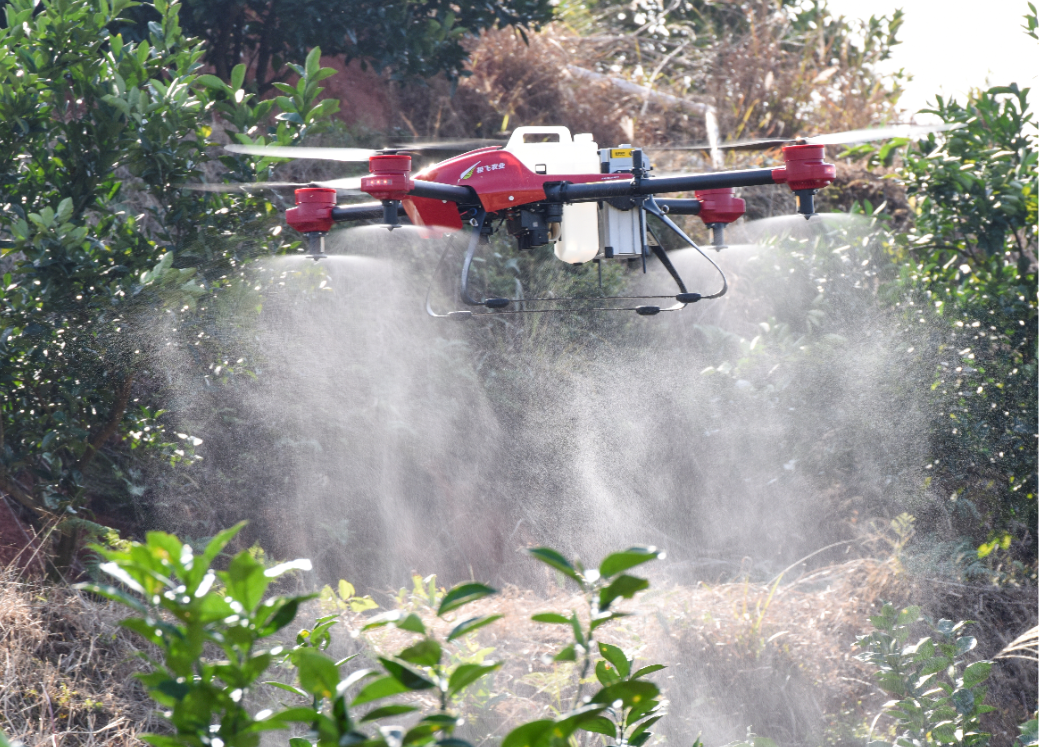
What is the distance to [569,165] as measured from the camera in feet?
10.2

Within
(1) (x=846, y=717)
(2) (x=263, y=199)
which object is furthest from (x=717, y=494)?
(2) (x=263, y=199)

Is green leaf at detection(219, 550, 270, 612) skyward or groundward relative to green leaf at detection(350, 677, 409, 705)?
skyward

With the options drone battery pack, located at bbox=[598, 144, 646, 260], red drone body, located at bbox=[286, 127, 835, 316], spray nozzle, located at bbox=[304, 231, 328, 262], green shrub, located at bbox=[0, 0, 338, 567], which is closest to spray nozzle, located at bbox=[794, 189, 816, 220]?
red drone body, located at bbox=[286, 127, 835, 316]

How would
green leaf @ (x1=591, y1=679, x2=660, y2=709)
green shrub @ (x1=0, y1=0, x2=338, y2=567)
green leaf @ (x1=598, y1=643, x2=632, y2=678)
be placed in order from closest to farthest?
green leaf @ (x1=591, y1=679, x2=660, y2=709) → green leaf @ (x1=598, y1=643, x2=632, y2=678) → green shrub @ (x1=0, y1=0, x2=338, y2=567)

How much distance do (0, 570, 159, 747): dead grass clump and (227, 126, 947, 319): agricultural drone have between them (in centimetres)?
163

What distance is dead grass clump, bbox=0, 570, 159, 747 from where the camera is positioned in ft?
9.87

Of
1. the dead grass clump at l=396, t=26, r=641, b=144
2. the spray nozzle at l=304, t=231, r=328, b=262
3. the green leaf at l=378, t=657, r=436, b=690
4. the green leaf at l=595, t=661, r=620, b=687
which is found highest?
the dead grass clump at l=396, t=26, r=641, b=144

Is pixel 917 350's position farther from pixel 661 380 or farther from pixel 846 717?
pixel 846 717

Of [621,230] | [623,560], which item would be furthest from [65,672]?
[623,560]

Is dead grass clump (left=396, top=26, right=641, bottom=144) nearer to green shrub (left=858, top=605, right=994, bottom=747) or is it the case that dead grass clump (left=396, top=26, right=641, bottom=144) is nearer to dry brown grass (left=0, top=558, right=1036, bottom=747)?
dry brown grass (left=0, top=558, right=1036, bottom=747)

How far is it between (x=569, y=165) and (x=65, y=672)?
2.47 meters

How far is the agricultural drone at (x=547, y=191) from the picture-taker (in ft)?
9.33

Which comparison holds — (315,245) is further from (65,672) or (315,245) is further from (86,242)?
(65,672)

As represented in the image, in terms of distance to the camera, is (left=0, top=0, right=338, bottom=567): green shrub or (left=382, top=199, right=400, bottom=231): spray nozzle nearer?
(left=382, top=199, right=400, bottom=231): spray nozzle
